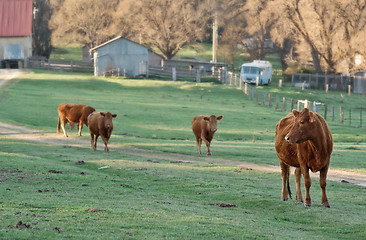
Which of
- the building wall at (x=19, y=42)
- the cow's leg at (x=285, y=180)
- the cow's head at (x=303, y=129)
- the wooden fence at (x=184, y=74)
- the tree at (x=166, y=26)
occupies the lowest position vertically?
the cow's leg at (x=285, y=180)

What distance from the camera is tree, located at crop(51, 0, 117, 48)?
86438 mm

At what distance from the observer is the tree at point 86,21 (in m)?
86.4

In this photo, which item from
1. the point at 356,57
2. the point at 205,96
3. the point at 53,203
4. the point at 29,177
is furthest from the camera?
the point at 356,57

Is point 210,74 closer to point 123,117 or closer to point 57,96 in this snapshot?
point 57,96

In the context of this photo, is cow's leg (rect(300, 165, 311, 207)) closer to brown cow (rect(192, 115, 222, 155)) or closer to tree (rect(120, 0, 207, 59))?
brown cow (rect(192, 115, 222, 155))

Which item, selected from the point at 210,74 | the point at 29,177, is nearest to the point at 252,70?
the point at 210,74

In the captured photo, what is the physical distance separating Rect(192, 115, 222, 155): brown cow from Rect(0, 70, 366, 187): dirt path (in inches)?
49.0

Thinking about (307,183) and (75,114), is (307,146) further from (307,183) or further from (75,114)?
(75,114)

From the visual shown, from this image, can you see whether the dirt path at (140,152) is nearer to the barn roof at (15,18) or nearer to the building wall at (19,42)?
the building wall at (19,42)

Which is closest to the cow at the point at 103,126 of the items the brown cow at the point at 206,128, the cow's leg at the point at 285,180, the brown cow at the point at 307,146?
the brown cow at the point at 206,128

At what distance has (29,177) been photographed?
17.7 meters

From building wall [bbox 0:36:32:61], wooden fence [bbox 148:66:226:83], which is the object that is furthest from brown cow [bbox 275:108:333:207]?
building wall [bbox 0:36:32:61]

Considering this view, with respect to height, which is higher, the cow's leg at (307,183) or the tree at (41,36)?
the tree at (41,36)

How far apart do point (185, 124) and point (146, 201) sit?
952 inches
